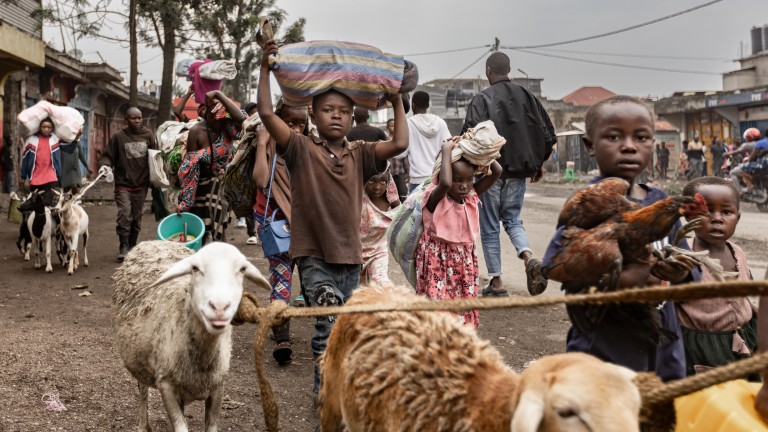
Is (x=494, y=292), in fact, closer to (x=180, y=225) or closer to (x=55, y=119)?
(x=180, y=225)

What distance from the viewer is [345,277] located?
4973 mm

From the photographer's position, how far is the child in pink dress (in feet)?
18.9

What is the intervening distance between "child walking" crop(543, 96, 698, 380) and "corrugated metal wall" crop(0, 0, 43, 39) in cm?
2020

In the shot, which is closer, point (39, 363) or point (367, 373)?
point (367, 373)

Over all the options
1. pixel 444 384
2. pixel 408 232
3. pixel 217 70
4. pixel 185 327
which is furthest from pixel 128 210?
pixel 444 384

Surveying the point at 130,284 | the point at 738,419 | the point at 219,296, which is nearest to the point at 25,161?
the point at 130,284

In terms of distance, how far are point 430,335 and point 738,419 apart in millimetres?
1149

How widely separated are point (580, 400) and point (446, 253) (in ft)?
12.9

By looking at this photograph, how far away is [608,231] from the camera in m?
2.73

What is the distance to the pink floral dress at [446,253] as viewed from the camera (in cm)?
577

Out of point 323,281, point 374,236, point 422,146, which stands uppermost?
point 422,146

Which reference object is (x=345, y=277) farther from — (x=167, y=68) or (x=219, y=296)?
(x=167, y=68)

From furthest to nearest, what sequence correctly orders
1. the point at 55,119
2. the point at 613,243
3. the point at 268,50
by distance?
the point at 55,119 < the point at 268,50 < the point at 613,243

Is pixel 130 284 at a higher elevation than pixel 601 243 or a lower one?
lower
